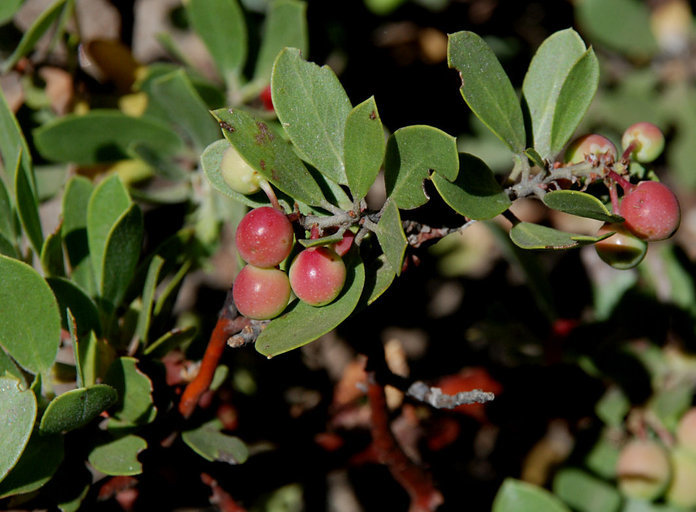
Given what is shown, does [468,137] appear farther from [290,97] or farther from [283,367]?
[290,97]

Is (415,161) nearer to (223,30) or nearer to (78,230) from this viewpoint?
(78,230)

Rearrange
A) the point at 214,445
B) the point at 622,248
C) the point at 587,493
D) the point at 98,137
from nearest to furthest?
the point at 622,248 < the point at 214,445 < the point at 98,137 < the point at 587,493

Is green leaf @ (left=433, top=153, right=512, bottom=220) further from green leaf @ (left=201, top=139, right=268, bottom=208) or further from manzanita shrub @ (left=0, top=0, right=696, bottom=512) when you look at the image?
green leaf @ (left=201, top=139, right=268, bottom=208)

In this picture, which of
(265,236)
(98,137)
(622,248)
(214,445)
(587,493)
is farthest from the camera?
(587,493)

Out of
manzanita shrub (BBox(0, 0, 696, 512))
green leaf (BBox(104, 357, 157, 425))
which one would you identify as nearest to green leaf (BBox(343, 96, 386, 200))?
manzanita shrub (BBox(0, 0, 696, 512))

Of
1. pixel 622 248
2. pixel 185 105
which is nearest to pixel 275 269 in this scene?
pixel 622 248

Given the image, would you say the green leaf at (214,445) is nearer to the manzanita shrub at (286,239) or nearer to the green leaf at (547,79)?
the manzanita shrub at (286,239)

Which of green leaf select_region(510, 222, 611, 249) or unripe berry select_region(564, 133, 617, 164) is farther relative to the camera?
unripe berry select_region(564, 133, 617, 164)
